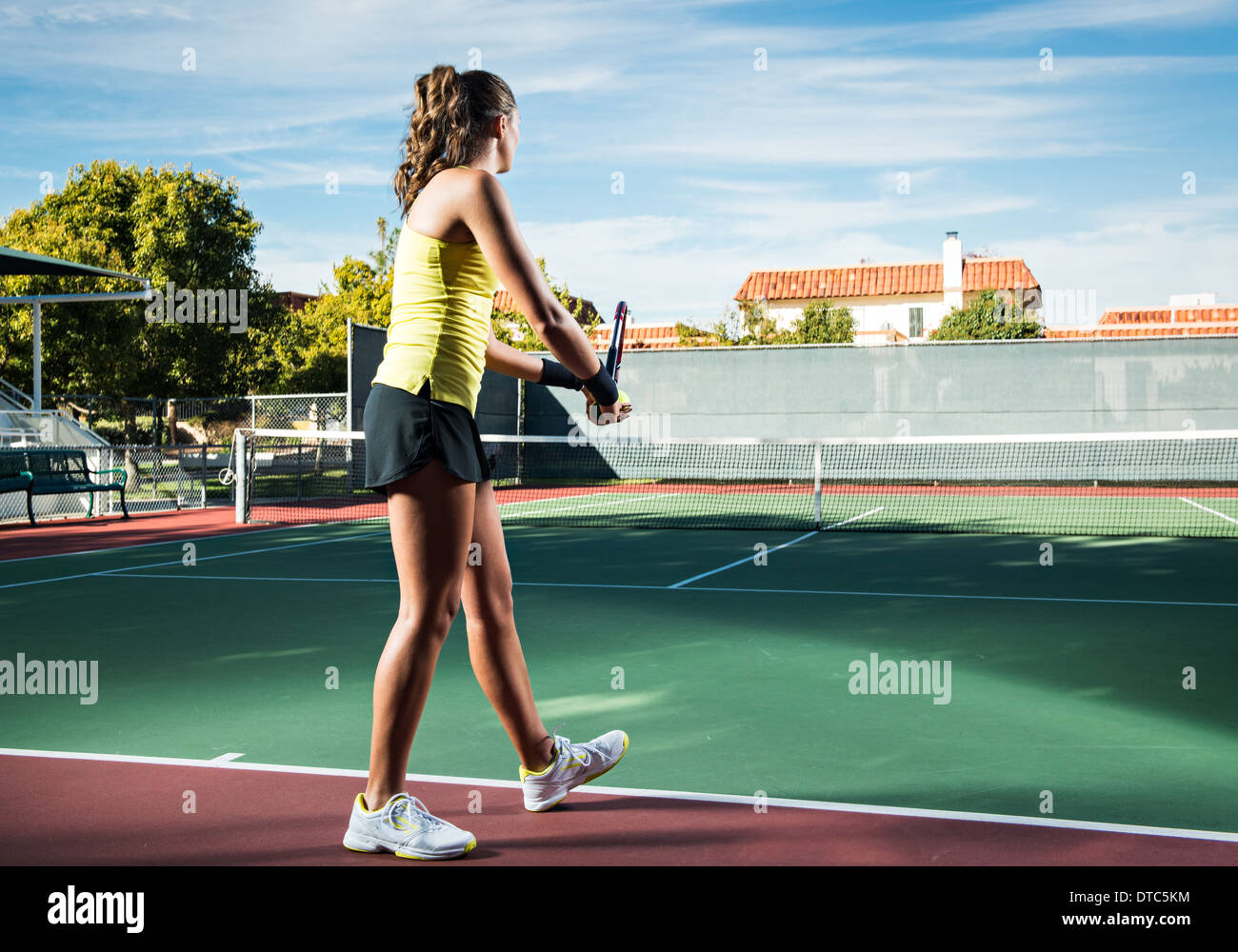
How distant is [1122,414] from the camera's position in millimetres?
24266

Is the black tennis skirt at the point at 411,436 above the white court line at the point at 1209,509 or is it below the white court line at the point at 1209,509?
above

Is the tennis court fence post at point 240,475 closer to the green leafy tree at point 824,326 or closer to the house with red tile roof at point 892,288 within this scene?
the green leafy tree at point 824,326

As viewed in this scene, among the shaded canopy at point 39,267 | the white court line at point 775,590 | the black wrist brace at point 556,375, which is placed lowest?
the white court line at point 775,590

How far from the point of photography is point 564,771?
3.76 metres

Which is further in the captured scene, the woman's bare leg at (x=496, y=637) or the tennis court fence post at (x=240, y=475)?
the tennis court fence post at (x=240, y=475)

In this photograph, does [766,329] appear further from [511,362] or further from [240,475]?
[511,362]

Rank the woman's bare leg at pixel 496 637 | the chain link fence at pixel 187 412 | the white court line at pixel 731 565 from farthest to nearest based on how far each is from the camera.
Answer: the chain link fence at pixel 187 412, the white court line at pixel 731 565, the woman's bare leg at pixel 496 637

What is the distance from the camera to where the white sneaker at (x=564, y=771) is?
3713mm

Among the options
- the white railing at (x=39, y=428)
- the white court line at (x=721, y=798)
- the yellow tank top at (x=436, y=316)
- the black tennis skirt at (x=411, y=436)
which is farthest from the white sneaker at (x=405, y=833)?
the white railing at (x=39, y=428)

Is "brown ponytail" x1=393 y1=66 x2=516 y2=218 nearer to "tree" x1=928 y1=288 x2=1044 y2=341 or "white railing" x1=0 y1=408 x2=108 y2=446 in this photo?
"white railing" x1=0 y1=408 x2=108 y2=446

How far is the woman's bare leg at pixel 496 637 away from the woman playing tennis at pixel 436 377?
0.37 ft

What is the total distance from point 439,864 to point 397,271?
64.4 inches
